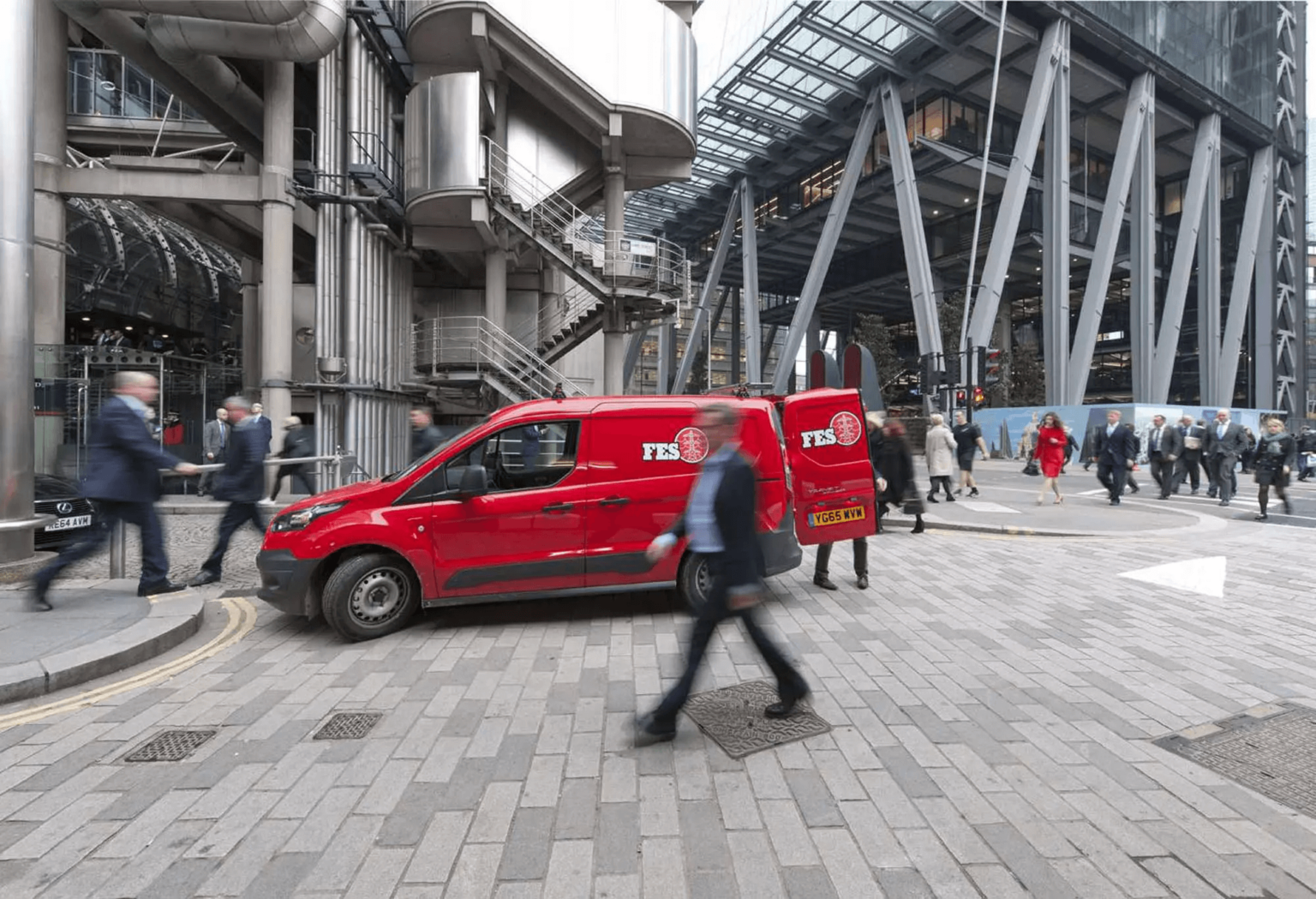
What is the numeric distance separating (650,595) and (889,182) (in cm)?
3701

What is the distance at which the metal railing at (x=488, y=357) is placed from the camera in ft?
56.3

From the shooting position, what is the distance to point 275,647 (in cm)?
465

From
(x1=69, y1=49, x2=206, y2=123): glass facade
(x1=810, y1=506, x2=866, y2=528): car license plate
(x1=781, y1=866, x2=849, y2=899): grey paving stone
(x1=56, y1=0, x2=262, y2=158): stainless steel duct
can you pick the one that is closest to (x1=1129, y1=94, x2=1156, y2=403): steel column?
(x1=810, y1=506, x2=866, y2=528): car license plate

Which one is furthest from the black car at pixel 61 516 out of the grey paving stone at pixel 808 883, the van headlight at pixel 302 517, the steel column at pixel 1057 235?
the steel column at pixel 1057 235

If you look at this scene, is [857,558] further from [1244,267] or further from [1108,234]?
[1244,267]

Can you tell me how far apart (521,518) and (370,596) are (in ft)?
4.23

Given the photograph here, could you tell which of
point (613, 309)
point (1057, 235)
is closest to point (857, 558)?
point (613, 309)

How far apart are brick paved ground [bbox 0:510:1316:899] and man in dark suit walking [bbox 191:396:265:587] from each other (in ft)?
5.87

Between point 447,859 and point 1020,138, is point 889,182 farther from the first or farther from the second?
point 447,859

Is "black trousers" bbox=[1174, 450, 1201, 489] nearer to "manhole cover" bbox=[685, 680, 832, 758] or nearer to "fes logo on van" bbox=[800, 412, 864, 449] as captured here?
"fes logo on van" bbox=[800, 412, 864, 449]

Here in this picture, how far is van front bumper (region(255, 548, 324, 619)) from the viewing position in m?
4.68

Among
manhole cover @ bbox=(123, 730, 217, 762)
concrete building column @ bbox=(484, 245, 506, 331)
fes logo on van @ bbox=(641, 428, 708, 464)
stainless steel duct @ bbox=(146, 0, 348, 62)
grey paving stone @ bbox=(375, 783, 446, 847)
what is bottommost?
grey paving stone @ bbox=(375, 783, 446, 847)

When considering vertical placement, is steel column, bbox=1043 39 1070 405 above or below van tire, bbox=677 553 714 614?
above

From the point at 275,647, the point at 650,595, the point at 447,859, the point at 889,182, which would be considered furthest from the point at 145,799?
the point at 889,182
